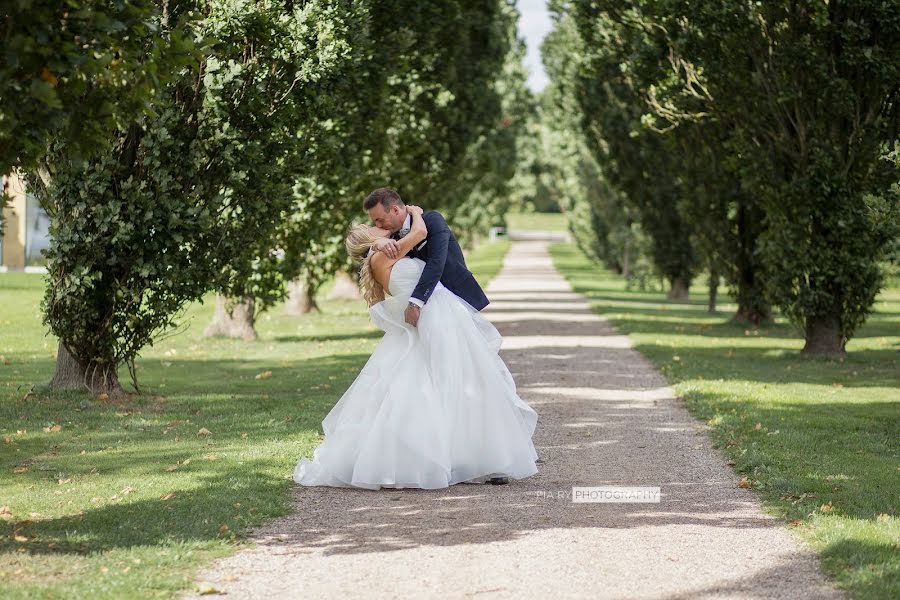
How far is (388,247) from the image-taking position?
8.85 m

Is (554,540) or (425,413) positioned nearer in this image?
(554,540)

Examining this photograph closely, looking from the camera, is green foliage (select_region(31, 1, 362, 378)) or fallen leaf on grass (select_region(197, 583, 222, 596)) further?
green foliage (select_region(31, 1, 362, 378))

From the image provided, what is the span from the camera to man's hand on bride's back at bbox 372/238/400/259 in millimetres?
8859

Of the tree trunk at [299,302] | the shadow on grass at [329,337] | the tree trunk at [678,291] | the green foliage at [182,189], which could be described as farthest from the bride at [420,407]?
the tree trunk at [678,291]

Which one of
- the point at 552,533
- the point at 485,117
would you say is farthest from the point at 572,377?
the point at 485,117

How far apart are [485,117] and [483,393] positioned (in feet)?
74.1

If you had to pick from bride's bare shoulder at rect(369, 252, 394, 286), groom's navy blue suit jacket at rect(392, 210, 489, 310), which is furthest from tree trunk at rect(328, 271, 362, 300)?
bride's bare shoulder at rect(369, 252, 394, 286)

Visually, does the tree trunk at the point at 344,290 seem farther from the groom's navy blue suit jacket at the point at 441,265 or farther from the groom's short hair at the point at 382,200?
the groom's short hair at the point at 382,200

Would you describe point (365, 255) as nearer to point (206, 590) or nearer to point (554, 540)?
point (554, 540)

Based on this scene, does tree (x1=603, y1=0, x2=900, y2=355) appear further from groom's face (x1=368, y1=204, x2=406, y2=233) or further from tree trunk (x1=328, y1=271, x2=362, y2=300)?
tree trunk (x1=328, y1=271, x2=362, y2=300)

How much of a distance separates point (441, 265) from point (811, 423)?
4954 mm

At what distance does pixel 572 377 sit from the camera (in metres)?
15.7

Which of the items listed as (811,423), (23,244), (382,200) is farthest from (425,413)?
(23,244)

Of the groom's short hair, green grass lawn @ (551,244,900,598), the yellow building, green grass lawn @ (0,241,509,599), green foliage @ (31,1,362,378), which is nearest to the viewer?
green grass lawn @ (0,241,509,599)
